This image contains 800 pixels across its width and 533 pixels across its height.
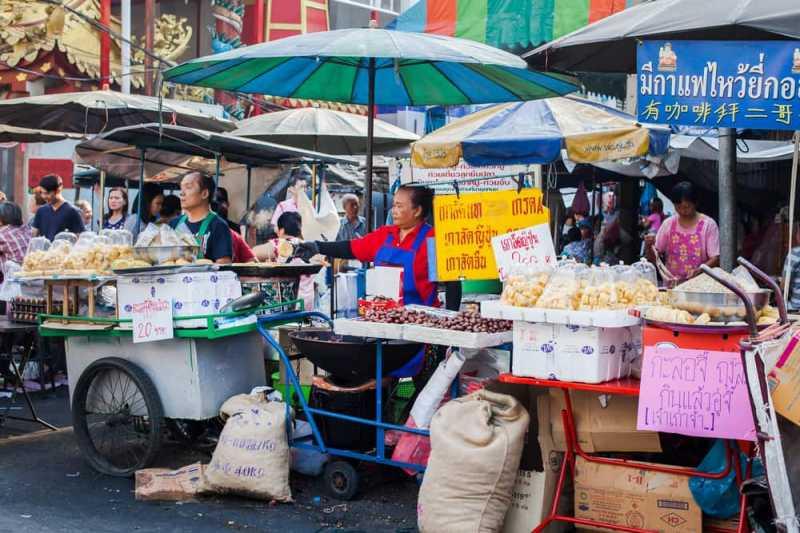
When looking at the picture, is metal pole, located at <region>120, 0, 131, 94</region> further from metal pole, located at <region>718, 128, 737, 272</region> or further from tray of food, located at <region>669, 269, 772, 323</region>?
tray of food, located at <region>669, 269, 772, 323</region>

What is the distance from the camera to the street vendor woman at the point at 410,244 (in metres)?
6.31

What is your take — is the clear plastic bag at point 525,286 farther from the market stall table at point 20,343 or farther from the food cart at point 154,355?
the market stall table at point 20,343

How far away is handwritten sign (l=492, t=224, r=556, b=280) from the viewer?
554 centimetres

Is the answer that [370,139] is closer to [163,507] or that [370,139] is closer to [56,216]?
[163,507]

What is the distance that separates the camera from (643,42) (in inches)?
204

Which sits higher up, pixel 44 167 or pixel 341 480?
pixel 44 167

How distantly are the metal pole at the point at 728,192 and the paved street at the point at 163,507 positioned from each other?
266 cm

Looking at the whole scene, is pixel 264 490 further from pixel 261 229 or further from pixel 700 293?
pixel 261 229

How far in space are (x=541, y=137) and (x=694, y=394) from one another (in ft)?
17.4

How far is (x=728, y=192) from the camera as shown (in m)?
6.20

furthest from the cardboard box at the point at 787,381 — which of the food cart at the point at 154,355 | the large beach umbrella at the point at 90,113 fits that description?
the large beach umbrella at the point at 90,113

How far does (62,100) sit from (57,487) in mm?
5410

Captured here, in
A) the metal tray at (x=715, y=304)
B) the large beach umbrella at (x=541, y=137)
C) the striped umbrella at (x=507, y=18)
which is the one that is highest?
the striped umbrella at (x=507, y=18)

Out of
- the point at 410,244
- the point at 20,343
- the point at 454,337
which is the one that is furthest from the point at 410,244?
the point at 20,343
